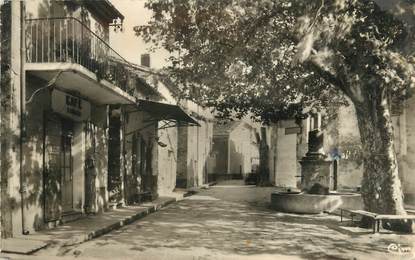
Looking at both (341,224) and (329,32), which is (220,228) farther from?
(329,32)

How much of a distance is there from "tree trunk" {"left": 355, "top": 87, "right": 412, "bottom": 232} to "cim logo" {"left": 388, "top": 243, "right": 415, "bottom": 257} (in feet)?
6.75

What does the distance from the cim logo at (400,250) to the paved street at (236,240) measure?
0.46 ft

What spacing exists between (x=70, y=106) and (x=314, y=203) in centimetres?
858

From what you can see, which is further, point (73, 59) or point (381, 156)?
point (381, 156)

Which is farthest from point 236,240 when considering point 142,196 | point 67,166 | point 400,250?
point 142,196

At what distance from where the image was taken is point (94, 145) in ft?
46.9

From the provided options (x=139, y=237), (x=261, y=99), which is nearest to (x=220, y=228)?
(x=139, y=237)

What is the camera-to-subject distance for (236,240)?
35.0ft

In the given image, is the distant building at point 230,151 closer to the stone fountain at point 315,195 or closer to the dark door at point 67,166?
the stone fountain at point 315,195

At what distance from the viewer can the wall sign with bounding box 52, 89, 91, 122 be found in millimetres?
11441

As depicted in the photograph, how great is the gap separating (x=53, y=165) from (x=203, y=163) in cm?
2702

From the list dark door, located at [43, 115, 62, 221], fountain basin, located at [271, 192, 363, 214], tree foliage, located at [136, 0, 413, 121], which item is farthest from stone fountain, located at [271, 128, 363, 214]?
dark door, located at [43, 115, 62, 221]

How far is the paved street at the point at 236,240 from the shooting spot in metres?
9.09

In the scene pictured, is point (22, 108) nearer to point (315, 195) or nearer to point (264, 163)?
point (315, 195)
